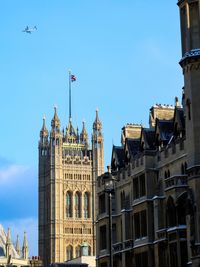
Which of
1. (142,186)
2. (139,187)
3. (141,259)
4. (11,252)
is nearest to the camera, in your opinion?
(141,259)

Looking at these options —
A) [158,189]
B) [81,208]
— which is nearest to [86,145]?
[81,208]

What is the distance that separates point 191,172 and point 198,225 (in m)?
3.09

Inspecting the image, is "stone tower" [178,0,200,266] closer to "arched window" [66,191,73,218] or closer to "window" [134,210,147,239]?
"window" [134,210,147,239]

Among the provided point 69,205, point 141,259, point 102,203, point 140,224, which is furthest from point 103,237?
point 69,205

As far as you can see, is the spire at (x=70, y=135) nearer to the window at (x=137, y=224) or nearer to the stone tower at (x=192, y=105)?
the window at (x=137, y=224)

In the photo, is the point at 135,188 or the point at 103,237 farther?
the point at 103,237

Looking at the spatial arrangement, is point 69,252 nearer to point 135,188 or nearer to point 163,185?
point 135,188

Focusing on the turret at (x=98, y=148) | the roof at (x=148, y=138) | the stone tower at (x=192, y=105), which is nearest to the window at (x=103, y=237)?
the roof at (x=148, y=138)

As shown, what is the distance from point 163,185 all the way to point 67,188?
12076 centimetres


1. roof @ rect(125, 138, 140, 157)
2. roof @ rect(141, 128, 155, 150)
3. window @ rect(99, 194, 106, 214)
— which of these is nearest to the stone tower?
roof @ rect(141, 128, 155, 150)

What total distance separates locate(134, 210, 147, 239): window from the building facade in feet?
362

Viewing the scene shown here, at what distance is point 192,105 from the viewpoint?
4516 cm

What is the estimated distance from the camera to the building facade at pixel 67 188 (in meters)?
170

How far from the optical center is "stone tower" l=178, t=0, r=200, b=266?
144 ft
